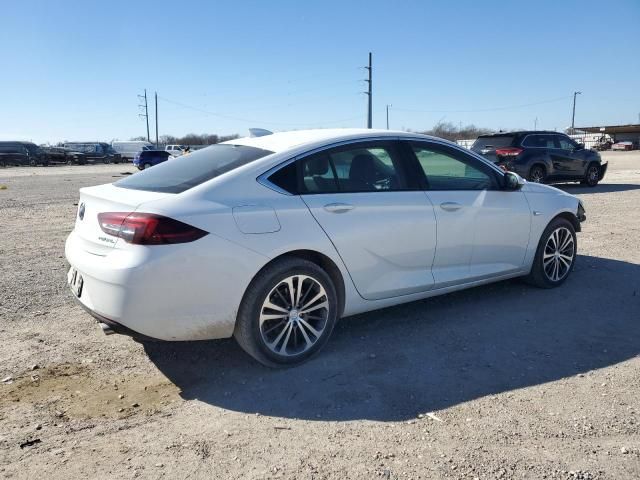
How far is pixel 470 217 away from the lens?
14.9 ft

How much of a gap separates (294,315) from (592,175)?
1592cm

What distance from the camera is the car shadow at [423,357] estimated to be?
→ 3236mm

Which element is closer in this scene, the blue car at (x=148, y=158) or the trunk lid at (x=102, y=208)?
the trunk lid at (x=102, y=208)

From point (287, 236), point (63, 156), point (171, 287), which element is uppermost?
point (63, 156)

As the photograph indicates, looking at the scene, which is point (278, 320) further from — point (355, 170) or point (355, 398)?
point (355, 170)

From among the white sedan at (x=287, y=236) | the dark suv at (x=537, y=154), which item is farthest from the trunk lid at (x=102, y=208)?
the dark suv at (x=537, y=154)

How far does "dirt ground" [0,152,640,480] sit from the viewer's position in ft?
8.57

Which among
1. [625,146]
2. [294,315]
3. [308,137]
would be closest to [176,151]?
[308,137]

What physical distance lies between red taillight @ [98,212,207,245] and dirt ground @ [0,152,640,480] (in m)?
1.00

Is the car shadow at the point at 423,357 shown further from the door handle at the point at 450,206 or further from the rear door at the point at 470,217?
the door handle at the point at 450,206

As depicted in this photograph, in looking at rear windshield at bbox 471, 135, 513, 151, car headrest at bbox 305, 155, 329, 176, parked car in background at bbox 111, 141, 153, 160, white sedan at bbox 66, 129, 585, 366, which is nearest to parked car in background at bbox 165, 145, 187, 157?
parked car in background at bbox 111, 141, 153, 160

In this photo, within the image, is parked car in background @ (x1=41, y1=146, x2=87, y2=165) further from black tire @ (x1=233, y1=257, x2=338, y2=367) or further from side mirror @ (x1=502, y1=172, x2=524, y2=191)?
black tire @ (x1=233, y1=257, x2=338, y2=367)

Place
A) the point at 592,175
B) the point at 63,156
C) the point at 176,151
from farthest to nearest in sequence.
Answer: the point at 63,156, the point at 176,151, the point at 592,175

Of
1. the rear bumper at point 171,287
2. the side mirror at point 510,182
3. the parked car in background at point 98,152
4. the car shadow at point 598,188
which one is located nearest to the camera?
the rear bumper at point 171,287
